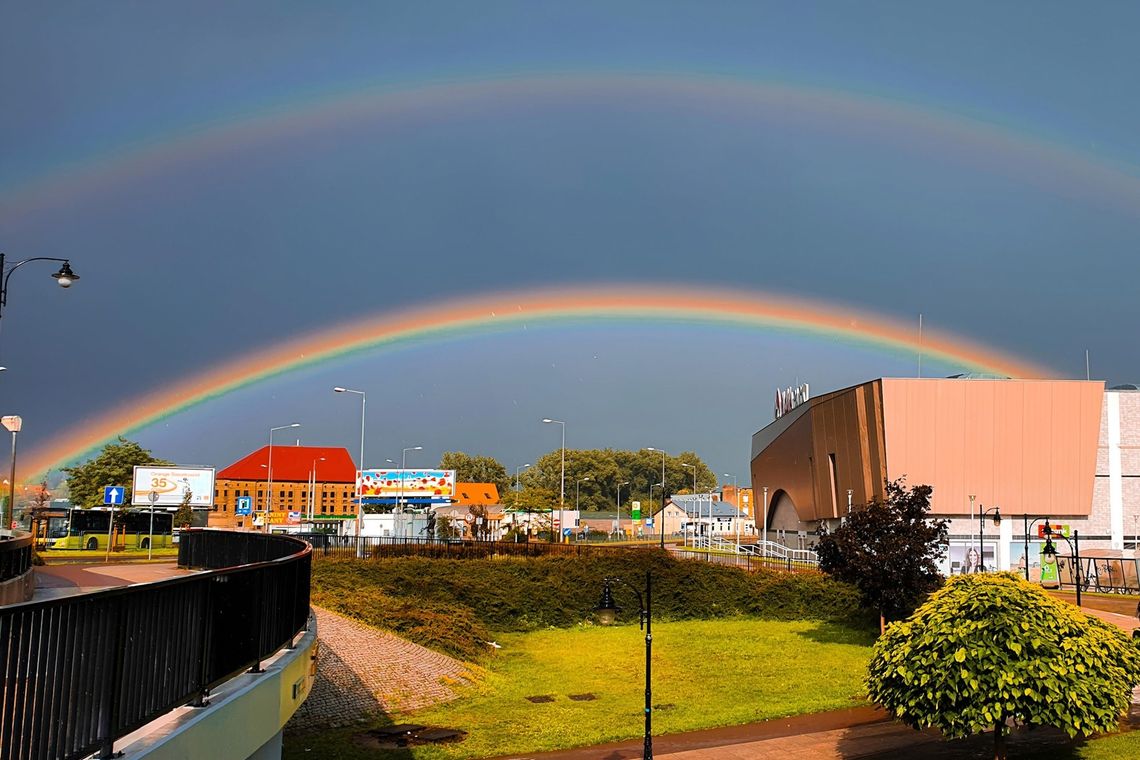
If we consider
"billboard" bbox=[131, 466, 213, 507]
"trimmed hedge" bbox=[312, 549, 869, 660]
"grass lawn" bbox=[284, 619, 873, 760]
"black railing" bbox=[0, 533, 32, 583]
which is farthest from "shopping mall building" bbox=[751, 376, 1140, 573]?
"black railing" bbox=[0, 533, 32, 583]

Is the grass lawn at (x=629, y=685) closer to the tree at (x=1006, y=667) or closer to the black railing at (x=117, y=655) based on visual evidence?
the tree at (x=1006, y=667)

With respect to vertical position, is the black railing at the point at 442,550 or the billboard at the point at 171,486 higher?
the billboard at the point at 171,486

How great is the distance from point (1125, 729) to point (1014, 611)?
881cm

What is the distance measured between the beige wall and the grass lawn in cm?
3206

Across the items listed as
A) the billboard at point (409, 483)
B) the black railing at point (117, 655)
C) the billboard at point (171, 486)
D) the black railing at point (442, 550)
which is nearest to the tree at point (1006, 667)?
the black railing at point (117, 655)

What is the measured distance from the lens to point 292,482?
180 m

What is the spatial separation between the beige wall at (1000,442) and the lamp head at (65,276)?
61081 mm

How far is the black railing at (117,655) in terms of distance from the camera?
5.22 metres

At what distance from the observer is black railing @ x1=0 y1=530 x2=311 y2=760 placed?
5.22 metres

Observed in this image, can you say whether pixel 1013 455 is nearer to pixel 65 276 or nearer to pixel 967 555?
pixel 967 555

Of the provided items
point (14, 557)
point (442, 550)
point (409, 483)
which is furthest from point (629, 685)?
point (409, 483)

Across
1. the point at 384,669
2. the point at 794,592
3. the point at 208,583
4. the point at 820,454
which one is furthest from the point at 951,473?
the point at 208,583

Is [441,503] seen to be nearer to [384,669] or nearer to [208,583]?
[384,669]

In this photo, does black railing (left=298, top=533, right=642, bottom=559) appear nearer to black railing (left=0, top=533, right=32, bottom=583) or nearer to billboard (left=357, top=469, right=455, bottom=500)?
billboard (left=357, top=469, right=455, bottom=500)
